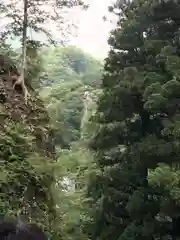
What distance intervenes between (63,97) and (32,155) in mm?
12836

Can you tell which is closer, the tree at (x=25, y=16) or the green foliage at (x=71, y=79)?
the tree at (x=25, y=16)

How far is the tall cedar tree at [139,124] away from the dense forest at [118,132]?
3 cm

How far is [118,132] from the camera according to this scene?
533 inches

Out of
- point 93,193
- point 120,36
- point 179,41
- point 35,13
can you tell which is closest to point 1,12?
point 35,13

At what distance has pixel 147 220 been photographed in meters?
11.5

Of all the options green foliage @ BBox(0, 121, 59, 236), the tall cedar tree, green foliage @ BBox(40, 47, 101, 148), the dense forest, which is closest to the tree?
the dense forest

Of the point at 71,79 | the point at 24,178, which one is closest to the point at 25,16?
the point at 24,178

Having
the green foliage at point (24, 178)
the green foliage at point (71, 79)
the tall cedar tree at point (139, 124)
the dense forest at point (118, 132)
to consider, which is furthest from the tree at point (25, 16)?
the green foliage at point (71, 79)

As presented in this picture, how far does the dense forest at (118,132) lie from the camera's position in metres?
8.48

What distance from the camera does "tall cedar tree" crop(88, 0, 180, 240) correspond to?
1130 centimetres

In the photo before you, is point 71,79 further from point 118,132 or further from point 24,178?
point 24,178

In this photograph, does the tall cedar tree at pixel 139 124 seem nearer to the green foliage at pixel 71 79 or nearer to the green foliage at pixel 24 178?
the green foliage at pixel 24 178

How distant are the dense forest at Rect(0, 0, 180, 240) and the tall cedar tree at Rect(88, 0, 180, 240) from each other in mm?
29

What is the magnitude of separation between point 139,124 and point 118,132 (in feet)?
2.32
